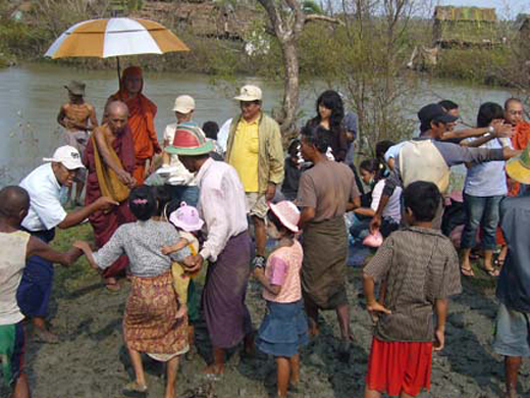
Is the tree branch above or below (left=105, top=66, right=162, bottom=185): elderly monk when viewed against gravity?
above

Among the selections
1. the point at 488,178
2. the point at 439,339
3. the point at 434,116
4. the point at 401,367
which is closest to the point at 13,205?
the point at 401,367

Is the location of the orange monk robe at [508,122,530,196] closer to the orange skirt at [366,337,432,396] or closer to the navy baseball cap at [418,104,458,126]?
the navy baseball cap at [418,104,458,126]

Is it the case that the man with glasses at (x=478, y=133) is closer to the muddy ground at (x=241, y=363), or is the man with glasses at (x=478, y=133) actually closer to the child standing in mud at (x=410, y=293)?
the muddy ground at (x=241, y=363)

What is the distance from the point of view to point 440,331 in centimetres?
329

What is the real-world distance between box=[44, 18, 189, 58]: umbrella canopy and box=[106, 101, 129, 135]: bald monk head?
1.75 ft

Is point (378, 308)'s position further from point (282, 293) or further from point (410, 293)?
point (282, 293)

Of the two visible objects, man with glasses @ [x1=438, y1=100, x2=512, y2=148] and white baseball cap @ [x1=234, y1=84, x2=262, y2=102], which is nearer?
man with glasses @ [x1=438, y1=100, x2=512, y2=148]

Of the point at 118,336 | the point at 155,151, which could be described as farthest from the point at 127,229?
the point at 155,151

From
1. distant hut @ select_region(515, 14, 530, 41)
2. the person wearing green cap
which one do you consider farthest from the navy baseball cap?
distant hut @ select_region(515, 14, 530, 41)

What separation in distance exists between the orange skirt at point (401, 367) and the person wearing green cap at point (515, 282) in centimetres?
71

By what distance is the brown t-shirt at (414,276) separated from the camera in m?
3.15

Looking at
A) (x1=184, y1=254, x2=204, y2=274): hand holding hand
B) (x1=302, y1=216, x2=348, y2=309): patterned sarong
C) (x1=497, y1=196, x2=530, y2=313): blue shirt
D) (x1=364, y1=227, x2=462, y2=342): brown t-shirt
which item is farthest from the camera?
(x1=302, y1=216, x2=348, y2=309): patterned sarong

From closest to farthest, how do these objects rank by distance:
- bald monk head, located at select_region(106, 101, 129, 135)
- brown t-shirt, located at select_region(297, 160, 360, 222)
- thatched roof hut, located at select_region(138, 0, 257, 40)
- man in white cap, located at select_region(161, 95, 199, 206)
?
brown t-shirt, located at select_region(297, 160, 360, 222) → bald monk head, located at select_region(106, 101, 129, 135) → man in white cap, located at select_region(161, 95, 199, 206) → thatched roof hut, located at select_region(138, 0, 257, 40)

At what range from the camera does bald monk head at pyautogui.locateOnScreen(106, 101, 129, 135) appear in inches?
193
